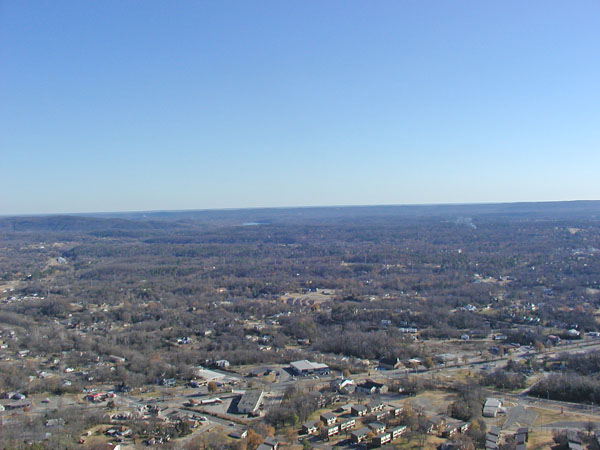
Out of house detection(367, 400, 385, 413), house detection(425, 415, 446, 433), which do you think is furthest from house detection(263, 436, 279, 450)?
house detection(425, 415, 446, 433)

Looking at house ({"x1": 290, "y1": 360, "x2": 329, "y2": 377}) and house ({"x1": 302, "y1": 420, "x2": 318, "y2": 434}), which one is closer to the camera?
house ({"x1": 302, "y1": 420, "x2": 318, "y2": 434})

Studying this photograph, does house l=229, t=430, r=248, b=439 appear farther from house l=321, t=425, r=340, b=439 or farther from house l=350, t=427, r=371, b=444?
house l=350, t=427, r=371, b=444

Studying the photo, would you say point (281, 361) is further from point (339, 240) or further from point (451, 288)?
point (339, 240)

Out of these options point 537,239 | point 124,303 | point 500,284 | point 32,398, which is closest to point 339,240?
point 537,239

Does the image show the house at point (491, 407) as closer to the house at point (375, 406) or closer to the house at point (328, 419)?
the house at point (375, 406)

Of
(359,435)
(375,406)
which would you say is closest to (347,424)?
(359,435)

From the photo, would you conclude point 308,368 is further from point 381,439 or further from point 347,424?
point 381,439
